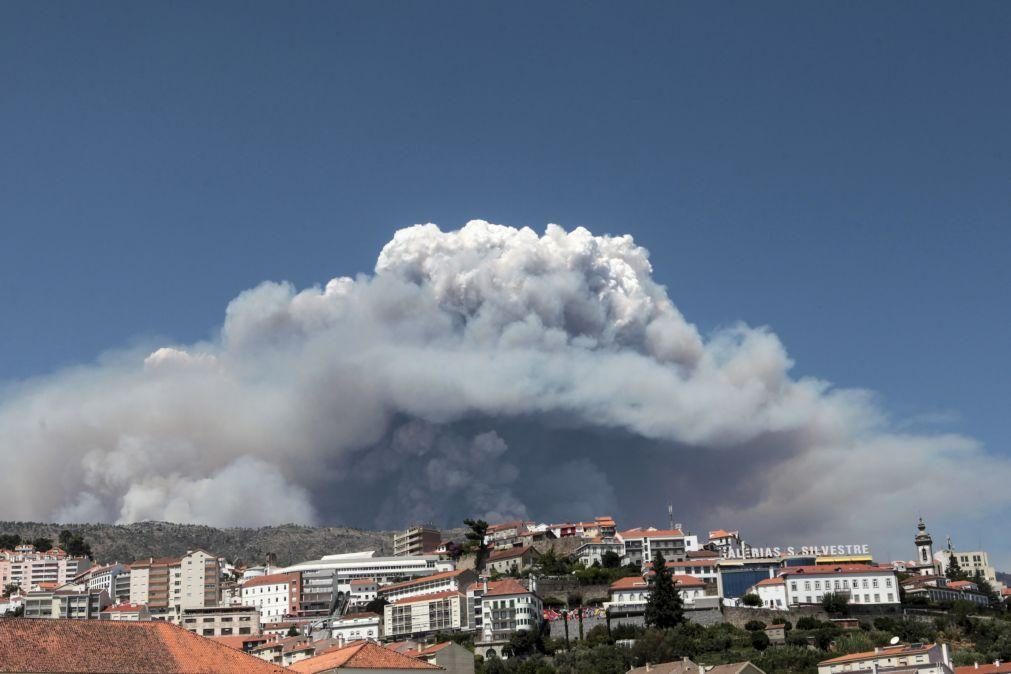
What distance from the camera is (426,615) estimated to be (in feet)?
381

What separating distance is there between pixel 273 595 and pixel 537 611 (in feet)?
168

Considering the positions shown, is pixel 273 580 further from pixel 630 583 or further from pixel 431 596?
pixel 630 583

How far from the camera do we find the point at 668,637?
302ft

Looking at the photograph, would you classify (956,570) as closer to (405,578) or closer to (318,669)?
(405,578)

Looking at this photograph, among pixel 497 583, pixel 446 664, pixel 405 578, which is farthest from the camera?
pixel 405 578

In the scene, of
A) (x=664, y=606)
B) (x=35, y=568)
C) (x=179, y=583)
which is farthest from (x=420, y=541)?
(x=664, y=606)

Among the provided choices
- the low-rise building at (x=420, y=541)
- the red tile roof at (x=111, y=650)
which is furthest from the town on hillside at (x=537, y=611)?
the low-rise building at (x=420, y=541)

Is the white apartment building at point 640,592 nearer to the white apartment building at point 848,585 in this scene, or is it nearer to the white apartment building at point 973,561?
the white apartment building at point 848,585

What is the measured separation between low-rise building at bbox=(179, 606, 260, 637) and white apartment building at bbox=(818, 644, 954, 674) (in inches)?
2560

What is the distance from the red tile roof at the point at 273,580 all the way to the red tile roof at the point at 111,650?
106140 millimetres

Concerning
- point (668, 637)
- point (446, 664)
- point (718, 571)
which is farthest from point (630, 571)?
point (446, 664)

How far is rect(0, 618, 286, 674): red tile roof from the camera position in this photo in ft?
141

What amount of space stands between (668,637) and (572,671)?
785cm

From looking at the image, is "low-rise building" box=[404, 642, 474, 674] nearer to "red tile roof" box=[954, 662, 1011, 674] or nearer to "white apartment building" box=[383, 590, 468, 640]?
"red tile roof" box=[954, 662, 1011, 674]
